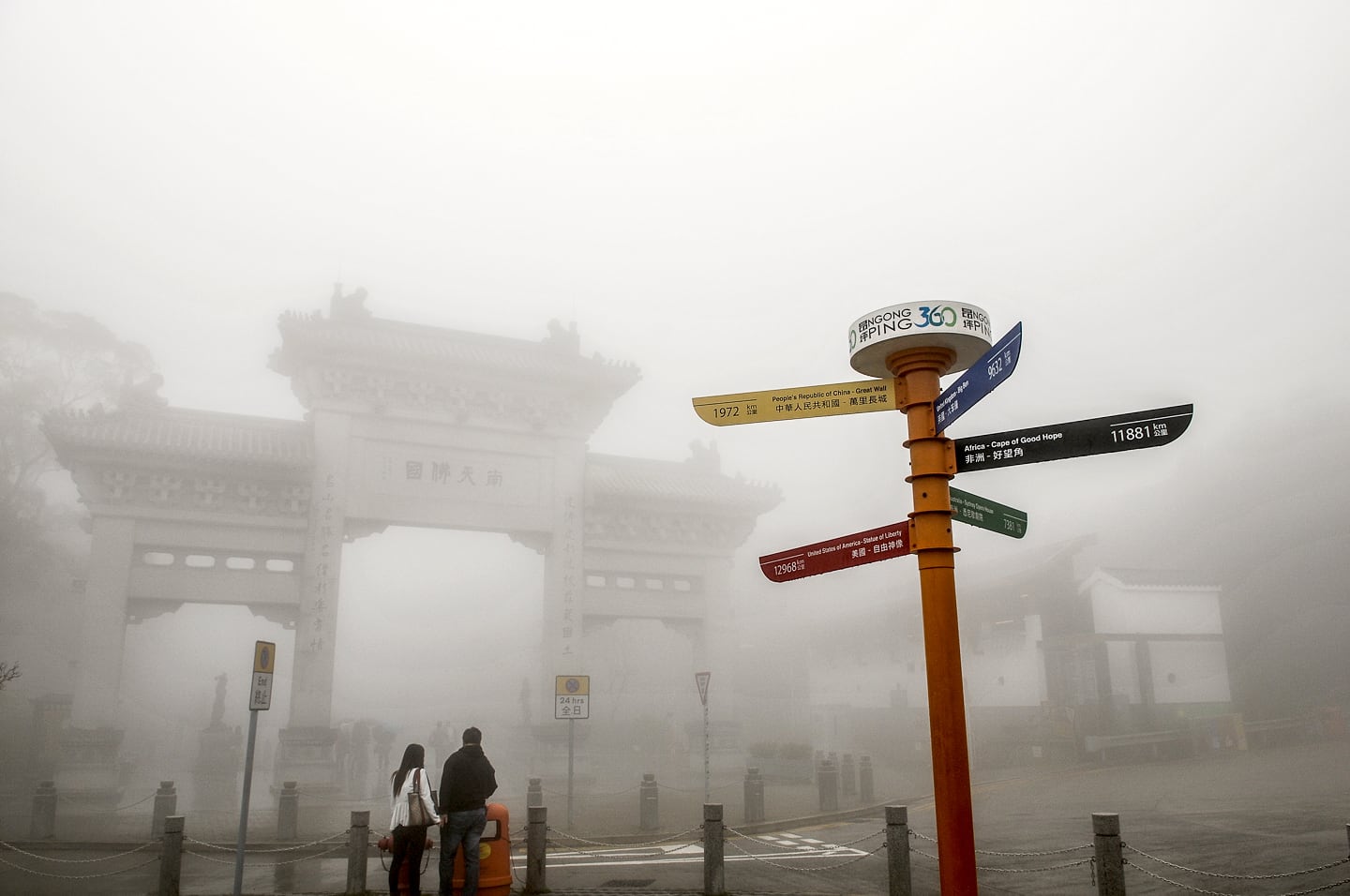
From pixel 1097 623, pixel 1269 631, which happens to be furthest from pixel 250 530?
pixel 1269 631

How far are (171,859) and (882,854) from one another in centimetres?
867

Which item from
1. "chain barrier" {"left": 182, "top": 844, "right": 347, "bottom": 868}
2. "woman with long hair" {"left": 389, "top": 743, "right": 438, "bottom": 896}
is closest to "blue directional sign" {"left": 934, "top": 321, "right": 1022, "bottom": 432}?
"woman with long hair" {"left": 389, "top": 743, "right": 438, "bottom": 896}

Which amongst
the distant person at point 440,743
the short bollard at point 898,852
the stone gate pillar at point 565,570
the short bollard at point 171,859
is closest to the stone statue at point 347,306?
the stone gate pillar at point 565,570

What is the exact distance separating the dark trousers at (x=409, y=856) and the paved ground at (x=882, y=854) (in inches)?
71.8

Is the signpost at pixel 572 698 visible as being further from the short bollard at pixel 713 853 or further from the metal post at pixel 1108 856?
the metal post at pixel 1108 856

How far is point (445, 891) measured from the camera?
8.12m

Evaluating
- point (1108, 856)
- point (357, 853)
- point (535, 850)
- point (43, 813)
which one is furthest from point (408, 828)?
point (43, 813)

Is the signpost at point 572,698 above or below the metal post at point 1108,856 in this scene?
above

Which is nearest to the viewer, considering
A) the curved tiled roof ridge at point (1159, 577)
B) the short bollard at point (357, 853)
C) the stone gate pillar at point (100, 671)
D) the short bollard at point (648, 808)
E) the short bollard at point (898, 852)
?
the short bollard at point (898, 852)

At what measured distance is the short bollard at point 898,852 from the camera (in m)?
8.21

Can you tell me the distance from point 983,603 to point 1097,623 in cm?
535

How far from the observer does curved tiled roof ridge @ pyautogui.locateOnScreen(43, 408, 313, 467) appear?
20.9m

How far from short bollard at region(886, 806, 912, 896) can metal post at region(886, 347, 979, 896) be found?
4.55 meters

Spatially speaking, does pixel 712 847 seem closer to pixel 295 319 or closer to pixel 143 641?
pixel 295 319
